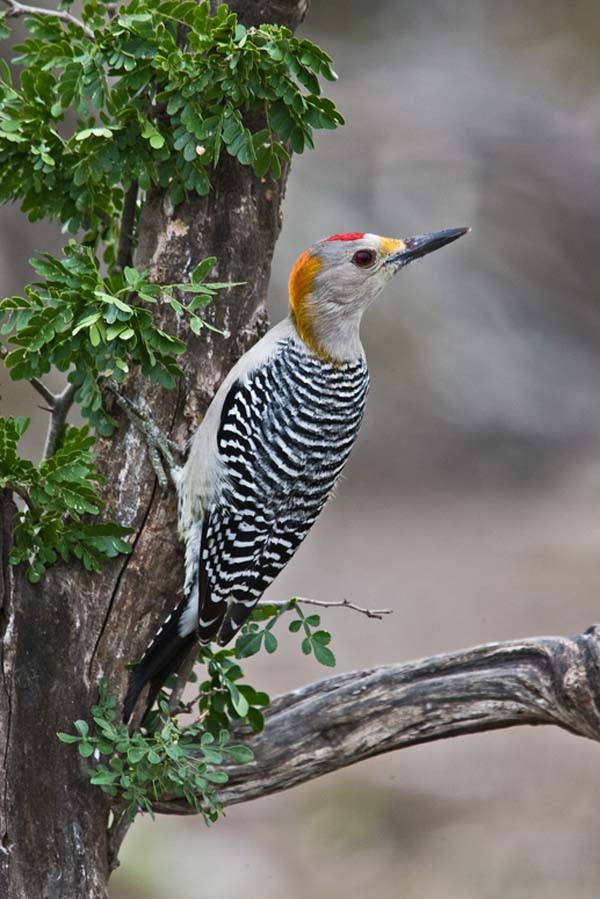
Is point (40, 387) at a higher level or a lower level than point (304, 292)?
lower

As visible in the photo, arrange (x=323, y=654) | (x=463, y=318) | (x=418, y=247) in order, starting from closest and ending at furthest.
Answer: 1. (x=323, y=654)
2. (x=418, y=247)
3. (x=463, y=318)

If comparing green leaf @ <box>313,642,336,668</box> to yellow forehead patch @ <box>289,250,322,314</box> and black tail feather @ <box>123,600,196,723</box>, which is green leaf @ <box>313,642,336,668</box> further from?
yellow forehead patch @ <box>289,250,322,314</box>

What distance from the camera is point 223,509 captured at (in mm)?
3287

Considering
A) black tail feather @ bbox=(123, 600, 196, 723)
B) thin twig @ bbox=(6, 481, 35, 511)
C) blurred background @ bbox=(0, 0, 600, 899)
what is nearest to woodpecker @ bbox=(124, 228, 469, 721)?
black tail feather @ bbox=(123, 600, 196, 723)

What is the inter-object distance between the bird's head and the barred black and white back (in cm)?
8

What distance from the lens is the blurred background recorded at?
31.1 ft

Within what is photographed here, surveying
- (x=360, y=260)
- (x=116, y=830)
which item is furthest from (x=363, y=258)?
(x=116, y=830)

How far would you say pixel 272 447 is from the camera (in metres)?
3.32

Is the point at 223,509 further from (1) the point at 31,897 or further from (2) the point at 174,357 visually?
(1) the point at 31,897

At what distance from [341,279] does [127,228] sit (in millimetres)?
→ 626

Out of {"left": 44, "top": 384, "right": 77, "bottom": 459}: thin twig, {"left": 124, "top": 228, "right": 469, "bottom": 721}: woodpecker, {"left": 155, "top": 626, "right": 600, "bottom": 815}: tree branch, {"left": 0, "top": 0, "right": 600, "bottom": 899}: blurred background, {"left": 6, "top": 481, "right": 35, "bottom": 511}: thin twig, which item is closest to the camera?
{"left": 6, "top": 481, "right": 35, "bottom": 511}: thin twig

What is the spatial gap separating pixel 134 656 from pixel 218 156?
1.34 meters

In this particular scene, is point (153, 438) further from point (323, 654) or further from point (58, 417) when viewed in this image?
point (323, 654)

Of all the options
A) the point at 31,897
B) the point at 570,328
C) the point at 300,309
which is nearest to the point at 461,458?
the point at 570,328
